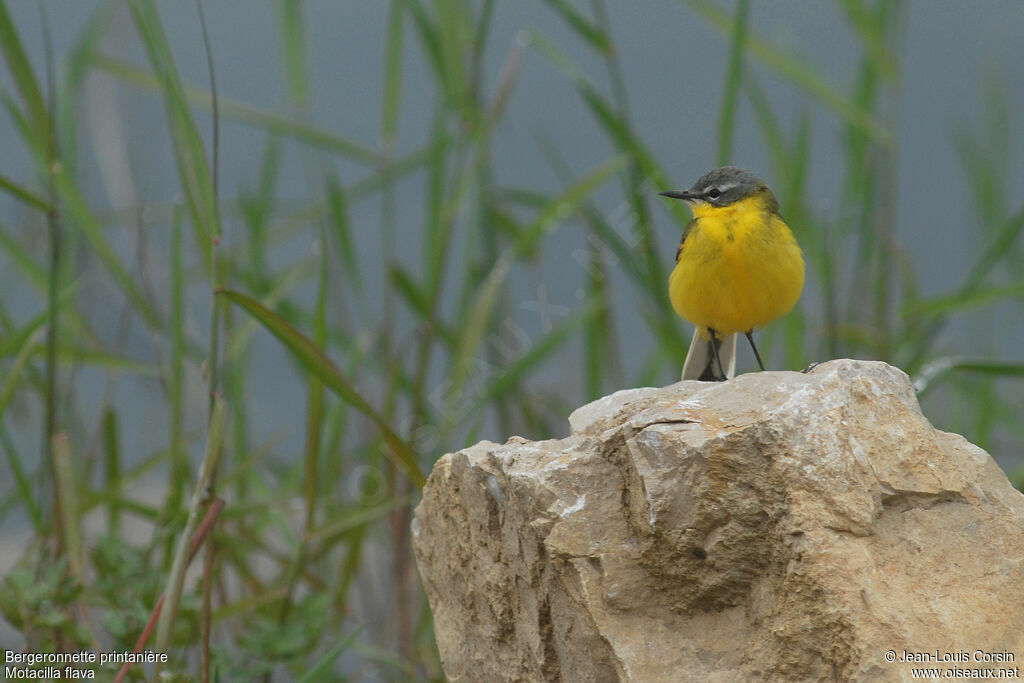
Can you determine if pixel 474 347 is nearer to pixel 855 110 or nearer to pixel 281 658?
pixel 281 658

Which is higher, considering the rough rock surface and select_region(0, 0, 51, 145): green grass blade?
select_region(0, 0, 51, 145): green grass blade

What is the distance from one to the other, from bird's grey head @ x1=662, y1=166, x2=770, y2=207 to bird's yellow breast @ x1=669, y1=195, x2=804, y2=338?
0.8 inches

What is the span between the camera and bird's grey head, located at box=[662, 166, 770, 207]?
3244 millimetres

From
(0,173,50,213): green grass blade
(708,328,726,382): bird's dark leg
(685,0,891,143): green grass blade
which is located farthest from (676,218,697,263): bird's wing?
(0,173,50,213): green grass blade

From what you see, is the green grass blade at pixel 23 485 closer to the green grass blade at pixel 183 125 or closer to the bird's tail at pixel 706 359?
the green grass blade at pixel 183 125

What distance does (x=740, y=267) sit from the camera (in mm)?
3164

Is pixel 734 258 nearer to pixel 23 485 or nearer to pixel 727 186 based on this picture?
pixel 727 186

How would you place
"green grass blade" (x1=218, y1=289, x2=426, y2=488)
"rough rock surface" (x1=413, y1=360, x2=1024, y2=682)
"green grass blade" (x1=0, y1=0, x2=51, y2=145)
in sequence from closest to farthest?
1. "rough rock surface" (x1=413, y1=360, x2=1024, y2=682)
2. "green grass blade" (x1=218, y1=289, x2=426, y2=488)
3. "green grass blade" (x1=0, y1=0, x2=51, y2=145)

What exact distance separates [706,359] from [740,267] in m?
0.53

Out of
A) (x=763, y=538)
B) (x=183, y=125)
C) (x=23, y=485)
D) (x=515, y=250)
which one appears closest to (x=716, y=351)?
(x=515, y=250)

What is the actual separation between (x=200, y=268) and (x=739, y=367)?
2.06m

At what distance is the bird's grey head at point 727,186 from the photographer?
3244mm

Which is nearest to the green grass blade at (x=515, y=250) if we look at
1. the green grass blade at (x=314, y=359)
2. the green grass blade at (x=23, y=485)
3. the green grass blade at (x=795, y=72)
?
the green grass blade at (x=795, y=72)

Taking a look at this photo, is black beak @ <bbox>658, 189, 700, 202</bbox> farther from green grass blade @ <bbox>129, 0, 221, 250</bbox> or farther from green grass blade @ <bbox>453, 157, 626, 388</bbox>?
green grass blade @ <bbox>129, 0, 221, 250</bbox>
